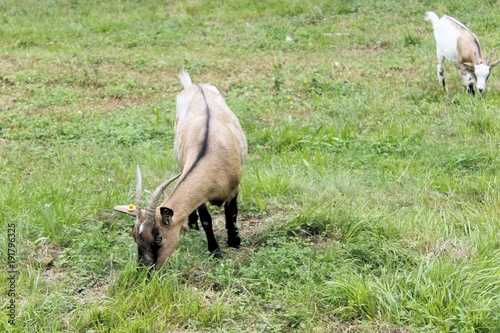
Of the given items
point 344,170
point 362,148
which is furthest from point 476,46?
point 344,170

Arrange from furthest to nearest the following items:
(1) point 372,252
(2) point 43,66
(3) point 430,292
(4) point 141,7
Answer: (4) point 141,7 → (2) point 43,66 → (1) point 372,252 → (3) point 430,292

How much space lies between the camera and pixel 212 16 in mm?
13977

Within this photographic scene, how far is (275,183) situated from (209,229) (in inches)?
44.8

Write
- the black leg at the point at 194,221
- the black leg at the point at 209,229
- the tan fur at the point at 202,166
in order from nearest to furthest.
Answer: the tan fur at the point at 202,166 < the black leg at the point at 209,229 < the black leg at the point at 194,221

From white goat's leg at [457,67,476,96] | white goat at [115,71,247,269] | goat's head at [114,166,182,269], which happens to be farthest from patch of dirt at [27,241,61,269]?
white goat's leg at [457,67,476,96]

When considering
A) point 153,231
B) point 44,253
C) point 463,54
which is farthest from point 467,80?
point 44,253

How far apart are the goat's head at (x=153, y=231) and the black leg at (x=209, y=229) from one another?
17.1 inches

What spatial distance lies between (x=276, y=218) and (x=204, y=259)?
0.82 metres

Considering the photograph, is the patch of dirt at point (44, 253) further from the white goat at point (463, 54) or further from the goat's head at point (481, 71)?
the goat's head at point (481, 71)

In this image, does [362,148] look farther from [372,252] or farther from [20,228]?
[20,228]

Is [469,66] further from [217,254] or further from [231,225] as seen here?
[217,254]

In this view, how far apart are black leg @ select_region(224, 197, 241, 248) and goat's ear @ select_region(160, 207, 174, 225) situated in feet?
2.43

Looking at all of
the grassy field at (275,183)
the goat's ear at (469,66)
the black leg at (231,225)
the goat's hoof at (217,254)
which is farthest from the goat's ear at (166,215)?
the goat's ear at (469,66)

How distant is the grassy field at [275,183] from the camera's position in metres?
3.93
